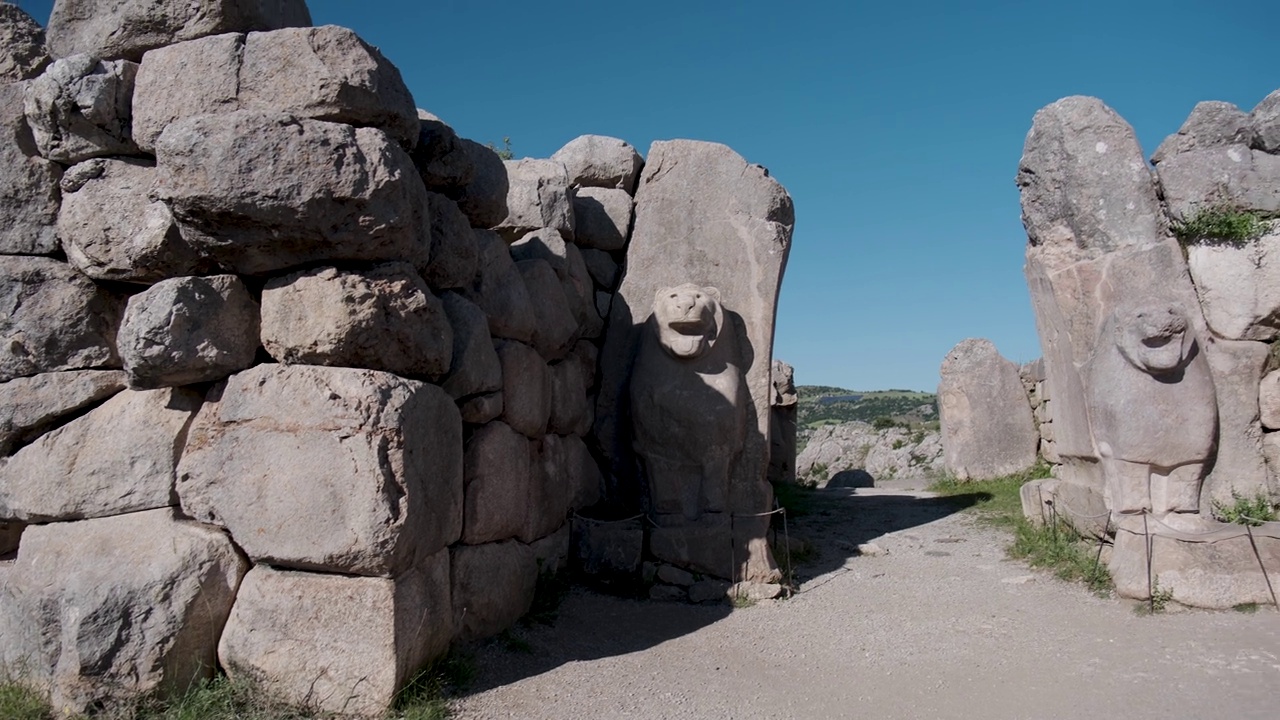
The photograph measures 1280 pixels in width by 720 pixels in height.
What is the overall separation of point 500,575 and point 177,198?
7.45 feet

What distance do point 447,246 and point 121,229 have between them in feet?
4.53

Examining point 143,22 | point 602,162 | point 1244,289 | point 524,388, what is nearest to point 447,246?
point 524,388

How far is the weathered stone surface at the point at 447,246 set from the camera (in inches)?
177

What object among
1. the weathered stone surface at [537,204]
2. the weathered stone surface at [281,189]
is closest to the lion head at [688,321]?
the weathered stone surface at [537,204]

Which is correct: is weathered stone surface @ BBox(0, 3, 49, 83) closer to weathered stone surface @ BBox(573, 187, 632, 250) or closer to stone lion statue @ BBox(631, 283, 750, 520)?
weathered stone surface @ BBox(573, 187, 632, 250)

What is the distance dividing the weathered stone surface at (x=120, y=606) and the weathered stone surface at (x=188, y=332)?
1.95ft

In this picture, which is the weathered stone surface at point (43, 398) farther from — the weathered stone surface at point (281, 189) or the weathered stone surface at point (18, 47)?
the weathered stone surface at point (18, 47)

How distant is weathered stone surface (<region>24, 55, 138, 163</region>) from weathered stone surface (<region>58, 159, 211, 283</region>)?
0.34 feet

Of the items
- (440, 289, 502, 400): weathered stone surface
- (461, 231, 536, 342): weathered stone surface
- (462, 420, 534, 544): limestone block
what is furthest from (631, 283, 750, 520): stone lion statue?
(440, 289, 502, 400): weathered stone surface

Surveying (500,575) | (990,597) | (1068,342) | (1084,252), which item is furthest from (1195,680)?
(500,575)

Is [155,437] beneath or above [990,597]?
above

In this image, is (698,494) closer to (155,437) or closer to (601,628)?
(601,628)

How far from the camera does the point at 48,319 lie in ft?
13.3

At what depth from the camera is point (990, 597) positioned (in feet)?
18.6
